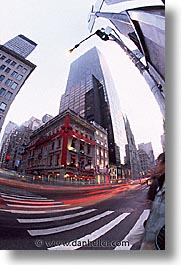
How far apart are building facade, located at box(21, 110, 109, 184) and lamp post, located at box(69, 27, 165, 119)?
0.51m

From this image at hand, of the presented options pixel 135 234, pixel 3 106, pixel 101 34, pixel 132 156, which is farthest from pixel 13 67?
pixel 135 234

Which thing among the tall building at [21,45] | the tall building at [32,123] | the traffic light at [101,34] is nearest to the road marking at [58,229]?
the tall building at [32,123]

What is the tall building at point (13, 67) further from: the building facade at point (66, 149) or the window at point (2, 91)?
the building facade at point (66, 149)

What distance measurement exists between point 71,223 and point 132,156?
2.10 feet

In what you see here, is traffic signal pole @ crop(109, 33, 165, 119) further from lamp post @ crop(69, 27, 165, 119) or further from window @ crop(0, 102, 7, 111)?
window @ crop(0, 102, 7, 111)

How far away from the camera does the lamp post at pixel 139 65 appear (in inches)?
62.3

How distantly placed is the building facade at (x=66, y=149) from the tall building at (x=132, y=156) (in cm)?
17

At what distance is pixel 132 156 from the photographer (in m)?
1.52

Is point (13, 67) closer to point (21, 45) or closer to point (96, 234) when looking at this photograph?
point (21, 45)

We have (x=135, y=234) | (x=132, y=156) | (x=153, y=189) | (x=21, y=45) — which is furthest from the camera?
(x=21, y=45)

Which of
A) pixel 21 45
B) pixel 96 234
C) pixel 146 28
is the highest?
pixel 146 28

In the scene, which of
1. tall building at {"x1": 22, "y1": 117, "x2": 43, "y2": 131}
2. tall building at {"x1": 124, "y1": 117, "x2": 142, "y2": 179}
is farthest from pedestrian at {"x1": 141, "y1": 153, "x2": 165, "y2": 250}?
tall building at {"x1": 22, "y1": 117, "x2": 43, "y2": 131}

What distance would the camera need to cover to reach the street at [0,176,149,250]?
4.10 ft

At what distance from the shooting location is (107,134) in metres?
1.56
